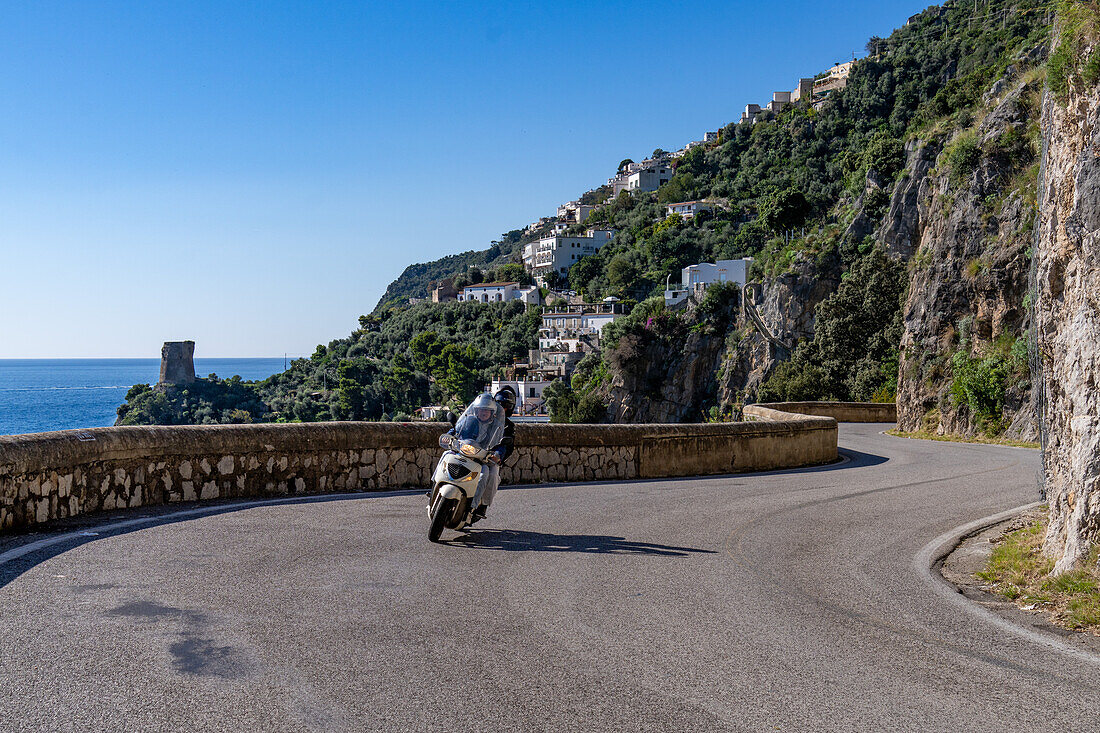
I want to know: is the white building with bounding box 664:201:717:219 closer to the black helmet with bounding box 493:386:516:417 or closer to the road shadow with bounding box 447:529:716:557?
the black helmet with bounding box 493:386:516:417

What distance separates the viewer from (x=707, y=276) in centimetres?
10956

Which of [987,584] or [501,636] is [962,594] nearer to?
[987,584]

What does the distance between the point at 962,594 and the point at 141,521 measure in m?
7.00

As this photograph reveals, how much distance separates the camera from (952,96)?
5425cm

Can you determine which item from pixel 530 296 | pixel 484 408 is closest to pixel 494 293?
pixel 530 296

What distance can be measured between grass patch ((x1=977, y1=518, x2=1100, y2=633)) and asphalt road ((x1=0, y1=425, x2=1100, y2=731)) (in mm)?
615

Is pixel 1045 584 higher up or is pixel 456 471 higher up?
pixel 456 471

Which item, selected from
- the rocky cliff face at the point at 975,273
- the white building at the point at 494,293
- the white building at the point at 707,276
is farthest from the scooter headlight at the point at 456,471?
the white building at the point at 494,293

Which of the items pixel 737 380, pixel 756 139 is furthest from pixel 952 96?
pixel 756 139

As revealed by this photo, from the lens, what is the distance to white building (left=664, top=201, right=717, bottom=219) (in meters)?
143

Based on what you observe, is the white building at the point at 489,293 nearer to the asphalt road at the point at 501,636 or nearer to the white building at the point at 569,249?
the white building at the point at 569,249

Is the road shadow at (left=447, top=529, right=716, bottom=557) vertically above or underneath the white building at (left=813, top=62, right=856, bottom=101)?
underneath

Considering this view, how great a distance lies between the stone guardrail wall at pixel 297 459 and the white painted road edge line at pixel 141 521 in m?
0.42

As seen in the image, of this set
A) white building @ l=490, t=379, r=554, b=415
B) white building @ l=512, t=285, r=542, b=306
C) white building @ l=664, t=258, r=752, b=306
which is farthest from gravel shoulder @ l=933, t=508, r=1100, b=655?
white building @ l=512, t=285, r=542, b=306
